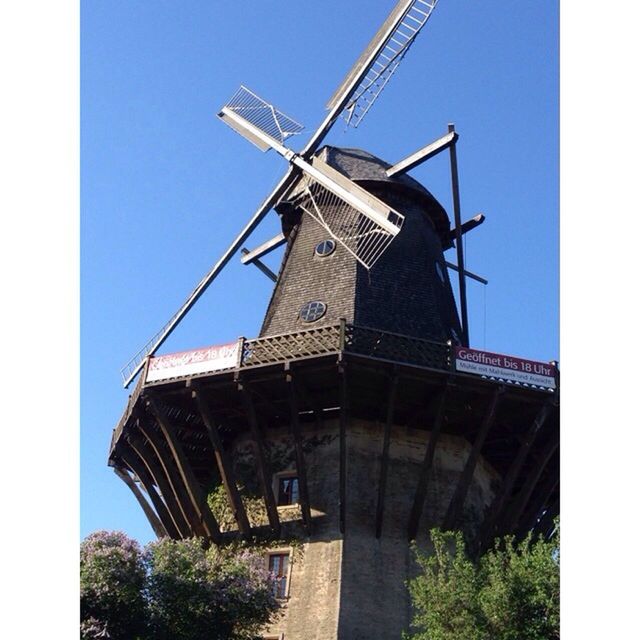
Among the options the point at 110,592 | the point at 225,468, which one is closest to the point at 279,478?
the point at 225,468

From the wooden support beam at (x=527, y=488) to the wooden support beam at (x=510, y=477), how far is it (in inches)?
12.8

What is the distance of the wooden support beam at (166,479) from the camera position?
869 inches

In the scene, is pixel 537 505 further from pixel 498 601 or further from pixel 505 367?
pixel 498 601

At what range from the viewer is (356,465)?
21.5 m

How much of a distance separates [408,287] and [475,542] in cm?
625

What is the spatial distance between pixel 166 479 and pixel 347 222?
25.1ft

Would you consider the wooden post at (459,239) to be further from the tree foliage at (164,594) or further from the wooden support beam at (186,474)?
the tree foliage at (164,594)

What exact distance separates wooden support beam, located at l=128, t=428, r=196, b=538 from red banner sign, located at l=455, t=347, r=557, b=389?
670 centimetres
